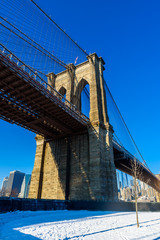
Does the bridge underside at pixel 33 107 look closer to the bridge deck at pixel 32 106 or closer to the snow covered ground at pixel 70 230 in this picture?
the bridge deck at pixel 32 106

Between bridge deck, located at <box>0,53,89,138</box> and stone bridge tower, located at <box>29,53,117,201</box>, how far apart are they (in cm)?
209

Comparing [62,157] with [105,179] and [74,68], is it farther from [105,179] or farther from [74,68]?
[74,68]

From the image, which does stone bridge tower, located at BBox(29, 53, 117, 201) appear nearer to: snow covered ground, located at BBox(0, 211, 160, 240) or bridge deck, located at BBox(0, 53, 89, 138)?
bridge deck, located at BBox(0, 53, 89, 138)

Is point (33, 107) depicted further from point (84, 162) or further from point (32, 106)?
point (84, 162)

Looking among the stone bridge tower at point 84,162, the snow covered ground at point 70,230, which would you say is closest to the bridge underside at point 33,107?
the stone bridge tower at point 84,162

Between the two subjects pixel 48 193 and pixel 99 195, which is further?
pixel 48 193

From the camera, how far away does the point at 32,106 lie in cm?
1945

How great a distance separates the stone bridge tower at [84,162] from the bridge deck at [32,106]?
82.4 inches

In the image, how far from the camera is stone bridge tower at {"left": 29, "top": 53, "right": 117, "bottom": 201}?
20.6 m

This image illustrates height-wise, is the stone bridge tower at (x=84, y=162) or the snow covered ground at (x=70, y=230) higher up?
the stone bridge tower at (x=84, y=162)

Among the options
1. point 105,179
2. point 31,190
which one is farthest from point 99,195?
point 31,190

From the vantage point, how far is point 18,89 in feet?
54.5

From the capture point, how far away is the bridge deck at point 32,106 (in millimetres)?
15012

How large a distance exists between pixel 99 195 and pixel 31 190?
39.3ft
